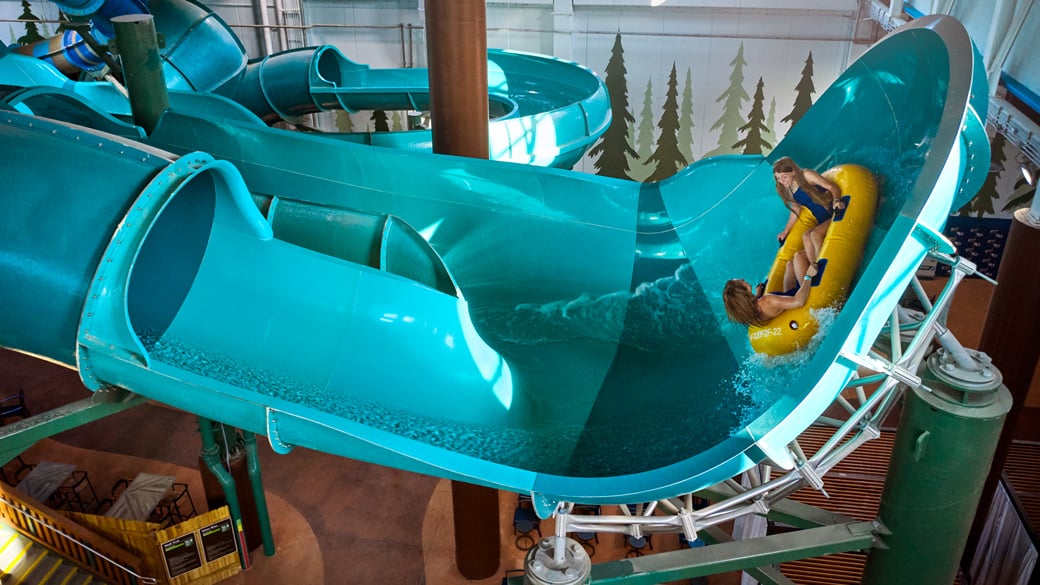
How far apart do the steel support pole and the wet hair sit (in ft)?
14.0

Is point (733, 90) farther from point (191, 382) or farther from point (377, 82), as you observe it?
point (191, 382)

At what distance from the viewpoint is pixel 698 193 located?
515 cm

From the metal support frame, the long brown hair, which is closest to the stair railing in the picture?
the metal support frame

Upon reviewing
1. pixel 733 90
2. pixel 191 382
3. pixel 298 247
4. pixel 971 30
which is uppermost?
pixel 971 30

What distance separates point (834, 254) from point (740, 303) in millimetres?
807

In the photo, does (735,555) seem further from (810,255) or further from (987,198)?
(987,198)

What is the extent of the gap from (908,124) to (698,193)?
1662mm

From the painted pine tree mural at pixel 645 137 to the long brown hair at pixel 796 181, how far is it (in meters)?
11.7

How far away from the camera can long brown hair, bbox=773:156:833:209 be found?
386 centimetres

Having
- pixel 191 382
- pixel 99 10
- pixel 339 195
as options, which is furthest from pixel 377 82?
pixel 191 382

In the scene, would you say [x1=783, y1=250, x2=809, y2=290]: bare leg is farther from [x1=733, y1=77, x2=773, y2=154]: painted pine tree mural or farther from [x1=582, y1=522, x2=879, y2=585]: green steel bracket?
[x1=733, y1=77, x2=773, y2=154]: painted pine tree mural

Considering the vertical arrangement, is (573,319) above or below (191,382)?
below

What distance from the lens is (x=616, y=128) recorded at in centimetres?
1611

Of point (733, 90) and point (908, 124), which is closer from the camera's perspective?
point (908, 124)
